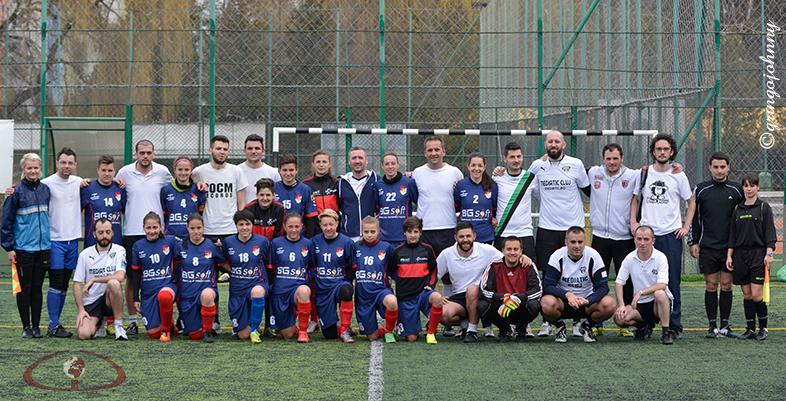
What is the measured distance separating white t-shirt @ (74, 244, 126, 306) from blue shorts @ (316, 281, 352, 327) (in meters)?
1.57

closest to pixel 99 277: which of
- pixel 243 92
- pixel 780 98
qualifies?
pixel 243 92

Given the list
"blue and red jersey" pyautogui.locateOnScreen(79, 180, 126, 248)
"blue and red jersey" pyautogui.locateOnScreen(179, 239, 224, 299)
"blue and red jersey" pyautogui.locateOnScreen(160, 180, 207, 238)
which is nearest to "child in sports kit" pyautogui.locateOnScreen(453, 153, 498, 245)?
"blue and red jersey" pyautogui.locateOnScreen(179, 239, 224, 299)

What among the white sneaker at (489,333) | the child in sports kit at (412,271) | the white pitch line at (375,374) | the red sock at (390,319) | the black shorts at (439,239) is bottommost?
the white pitch line at (375,374)

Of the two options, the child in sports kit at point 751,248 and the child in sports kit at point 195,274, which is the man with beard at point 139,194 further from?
the child in sports kit at point 751,248

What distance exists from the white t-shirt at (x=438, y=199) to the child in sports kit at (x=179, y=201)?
1838 mm

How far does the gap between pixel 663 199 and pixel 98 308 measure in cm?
449

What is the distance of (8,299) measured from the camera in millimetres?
11070

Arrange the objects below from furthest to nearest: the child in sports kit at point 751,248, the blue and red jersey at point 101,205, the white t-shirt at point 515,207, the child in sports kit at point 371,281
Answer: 1. the white t-shirt at point 515,207
2. the blue and red jersey at point 101,205
3. the child in sports kit at point 751,248
4. the child in sports kit at point 371,281

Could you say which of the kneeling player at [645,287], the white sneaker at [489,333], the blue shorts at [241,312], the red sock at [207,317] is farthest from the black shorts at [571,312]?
the red sock at [207,317]

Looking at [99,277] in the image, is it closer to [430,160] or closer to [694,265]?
[430,160]

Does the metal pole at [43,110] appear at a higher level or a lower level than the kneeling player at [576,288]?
higher

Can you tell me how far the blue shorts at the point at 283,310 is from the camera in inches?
338

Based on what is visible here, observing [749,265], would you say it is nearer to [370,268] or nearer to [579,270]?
[579,270]

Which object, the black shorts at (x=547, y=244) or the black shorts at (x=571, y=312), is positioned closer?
the black shorts at (x=571, y=312)
